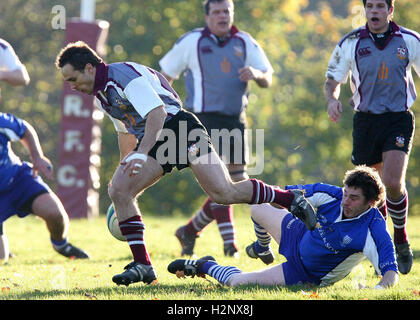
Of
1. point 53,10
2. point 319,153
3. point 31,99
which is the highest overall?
point 53,10

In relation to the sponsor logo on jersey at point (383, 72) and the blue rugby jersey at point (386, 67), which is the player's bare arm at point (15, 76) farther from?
the sponsor logo on jersey at point (383, 72)

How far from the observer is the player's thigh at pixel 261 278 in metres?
5.82

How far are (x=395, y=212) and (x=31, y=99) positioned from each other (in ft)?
74.9

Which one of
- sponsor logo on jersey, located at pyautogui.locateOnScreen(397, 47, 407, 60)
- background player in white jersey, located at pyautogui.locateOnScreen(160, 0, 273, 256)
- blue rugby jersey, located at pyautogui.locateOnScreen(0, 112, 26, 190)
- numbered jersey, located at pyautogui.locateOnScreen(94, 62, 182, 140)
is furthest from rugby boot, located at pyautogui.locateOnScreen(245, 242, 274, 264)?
blue rugby jersey, located at pyautogui.locateOnScreen(0, 112, 26, 190)

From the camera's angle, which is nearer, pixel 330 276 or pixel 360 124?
pixel 330 276

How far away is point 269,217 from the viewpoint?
6.23 meters

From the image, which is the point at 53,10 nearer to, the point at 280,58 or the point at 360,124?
the point at 280,58

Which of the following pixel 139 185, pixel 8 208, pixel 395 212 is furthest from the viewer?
pixel 8 208

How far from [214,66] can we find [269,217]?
8.89 feet

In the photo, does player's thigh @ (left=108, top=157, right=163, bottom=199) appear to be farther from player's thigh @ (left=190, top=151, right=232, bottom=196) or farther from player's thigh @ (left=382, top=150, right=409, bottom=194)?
player's thigh @ (left=382, top=150, right=409, bottom=194)

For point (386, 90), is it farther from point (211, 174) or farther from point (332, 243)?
point (211, 174)

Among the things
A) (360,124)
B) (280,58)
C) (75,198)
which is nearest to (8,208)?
(360,124)

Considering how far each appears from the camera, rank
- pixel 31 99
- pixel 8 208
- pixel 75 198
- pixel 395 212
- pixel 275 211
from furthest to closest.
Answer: pixel 31 99, pixel 75 198, pixel 8 208, pixel 395 212, pixel 275 211

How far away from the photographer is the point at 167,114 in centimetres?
605
